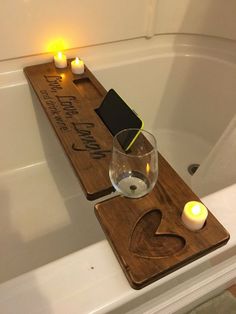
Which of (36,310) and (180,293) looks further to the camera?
(180,293)

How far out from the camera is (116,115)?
83 centimetres

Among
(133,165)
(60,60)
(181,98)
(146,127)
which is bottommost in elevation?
(146,127)

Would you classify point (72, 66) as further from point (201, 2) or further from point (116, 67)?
point (201, 2)

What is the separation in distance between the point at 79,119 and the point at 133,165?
0.91 ft

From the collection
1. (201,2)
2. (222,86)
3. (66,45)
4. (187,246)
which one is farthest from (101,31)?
(187,246)

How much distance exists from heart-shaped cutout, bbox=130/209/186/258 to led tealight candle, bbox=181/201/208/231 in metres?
0.03

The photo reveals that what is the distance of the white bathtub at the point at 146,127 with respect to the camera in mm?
967

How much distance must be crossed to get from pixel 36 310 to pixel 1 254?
58 centimetres

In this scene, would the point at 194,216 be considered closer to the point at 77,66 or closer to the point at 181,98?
the point at 77,66

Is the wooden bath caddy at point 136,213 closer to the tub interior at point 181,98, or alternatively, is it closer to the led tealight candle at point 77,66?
the led tealight candle at point 77,66

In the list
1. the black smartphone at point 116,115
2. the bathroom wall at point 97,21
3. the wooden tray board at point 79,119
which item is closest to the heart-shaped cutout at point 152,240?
the wooden tray board at point 79,119

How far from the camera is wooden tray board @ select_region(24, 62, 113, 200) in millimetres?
707

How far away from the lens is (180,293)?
745 millimetres

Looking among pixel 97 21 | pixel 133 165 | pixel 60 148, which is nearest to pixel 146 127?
pixel 60 148
